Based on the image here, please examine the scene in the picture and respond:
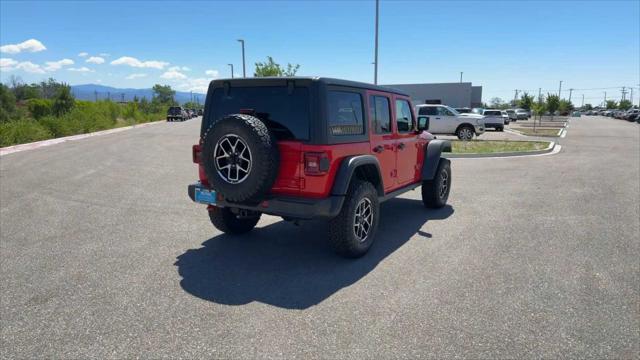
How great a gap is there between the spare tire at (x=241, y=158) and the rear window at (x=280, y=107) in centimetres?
22

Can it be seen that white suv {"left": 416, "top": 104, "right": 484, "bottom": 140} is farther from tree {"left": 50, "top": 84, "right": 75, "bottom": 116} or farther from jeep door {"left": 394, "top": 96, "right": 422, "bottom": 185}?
tree {"left": 50, "top": 84, "right": 75, "bottom": 116}

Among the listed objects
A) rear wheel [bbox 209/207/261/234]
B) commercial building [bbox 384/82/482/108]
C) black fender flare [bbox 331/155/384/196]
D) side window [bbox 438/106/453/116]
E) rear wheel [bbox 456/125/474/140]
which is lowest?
rear wheel [bbox 209/207/261/234]

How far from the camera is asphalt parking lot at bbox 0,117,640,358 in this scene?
3.09m

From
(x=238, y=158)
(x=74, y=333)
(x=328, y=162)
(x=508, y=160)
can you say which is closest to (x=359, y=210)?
(x=328, y=162)

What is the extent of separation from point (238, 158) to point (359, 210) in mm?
1512

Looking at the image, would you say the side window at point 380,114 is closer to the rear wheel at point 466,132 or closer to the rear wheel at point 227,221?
the rear wheel at point 227,221

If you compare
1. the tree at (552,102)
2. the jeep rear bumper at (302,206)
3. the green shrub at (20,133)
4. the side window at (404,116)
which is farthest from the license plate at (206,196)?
the tree at (552,102)

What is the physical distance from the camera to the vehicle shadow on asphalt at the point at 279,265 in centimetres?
389

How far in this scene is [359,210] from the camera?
4.83 meters

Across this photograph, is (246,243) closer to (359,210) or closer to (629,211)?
(359,210)

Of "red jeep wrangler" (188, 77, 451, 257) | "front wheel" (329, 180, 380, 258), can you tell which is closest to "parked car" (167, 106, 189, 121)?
"red jeep wrangler" (188, 77, 451, 257)

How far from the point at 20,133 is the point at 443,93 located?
57242 millimetres

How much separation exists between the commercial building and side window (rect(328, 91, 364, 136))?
60.3 metres

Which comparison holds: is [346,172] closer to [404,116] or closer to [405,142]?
[405,142]
